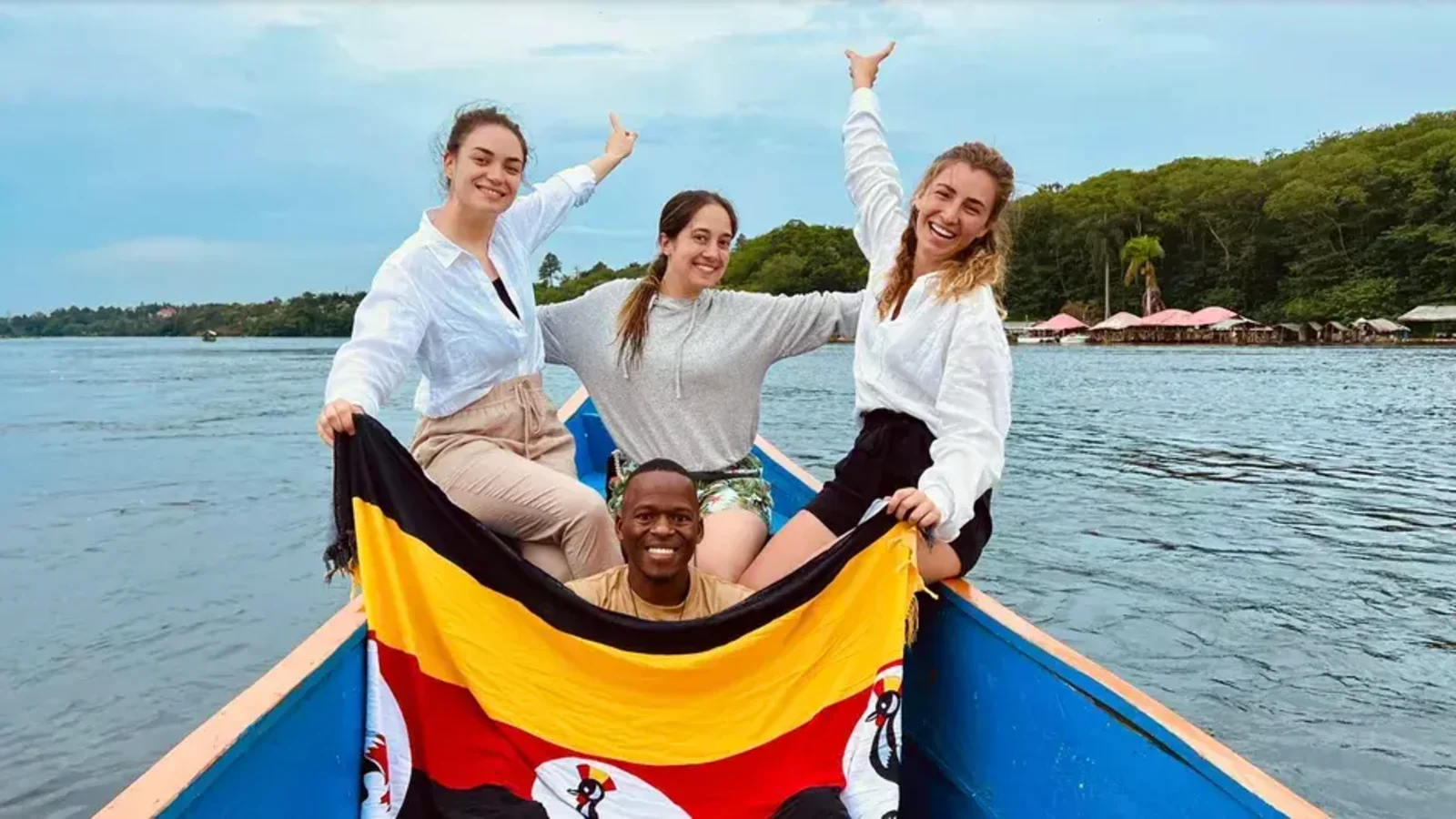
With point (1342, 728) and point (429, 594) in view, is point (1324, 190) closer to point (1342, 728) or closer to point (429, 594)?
point (1342, 728)

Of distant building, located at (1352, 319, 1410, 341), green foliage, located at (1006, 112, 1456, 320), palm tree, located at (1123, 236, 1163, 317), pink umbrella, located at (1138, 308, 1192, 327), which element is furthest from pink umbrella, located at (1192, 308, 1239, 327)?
distant building, located at (1352, 319, 1410, 341)

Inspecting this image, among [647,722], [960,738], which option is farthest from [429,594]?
[960,738]

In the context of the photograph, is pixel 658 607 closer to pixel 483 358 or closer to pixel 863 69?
pixel 483 358

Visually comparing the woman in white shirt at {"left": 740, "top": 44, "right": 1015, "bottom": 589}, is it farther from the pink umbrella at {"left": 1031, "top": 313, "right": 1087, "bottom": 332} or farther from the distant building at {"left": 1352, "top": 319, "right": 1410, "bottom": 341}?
the pink umbrella at {"left": 1031, "top": 313, "right": 1087, "bottom": 332}

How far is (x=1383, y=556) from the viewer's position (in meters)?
9.63

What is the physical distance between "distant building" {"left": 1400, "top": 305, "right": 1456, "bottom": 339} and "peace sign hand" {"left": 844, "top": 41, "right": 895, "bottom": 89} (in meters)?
51.7

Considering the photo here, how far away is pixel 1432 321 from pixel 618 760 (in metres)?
54.9

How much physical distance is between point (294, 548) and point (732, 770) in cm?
→ 920

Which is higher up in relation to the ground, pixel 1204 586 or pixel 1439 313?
pixel 1439 313

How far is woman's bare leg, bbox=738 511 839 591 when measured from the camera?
309cm

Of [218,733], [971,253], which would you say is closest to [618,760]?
[218,733]

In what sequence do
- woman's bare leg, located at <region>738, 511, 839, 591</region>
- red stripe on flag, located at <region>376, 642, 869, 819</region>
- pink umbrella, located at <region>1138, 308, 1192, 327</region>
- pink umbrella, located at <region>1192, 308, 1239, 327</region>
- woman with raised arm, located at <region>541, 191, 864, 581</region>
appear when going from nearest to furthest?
red stripe on flag, located at <region>376, 642, 869, 819</region> → woman's bare leg, located at <region>738, 511, 839, 591</region> → woman with raised arm, located at <region>541, 191, 864, 581</region> → pink umbrella, located at <region>1192, 308, 1239, 327</region> → pink umbrella, located at <region>1138, 308, 1192, 327</region>

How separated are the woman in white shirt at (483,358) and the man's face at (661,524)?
17.5 inches

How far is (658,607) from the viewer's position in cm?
265
